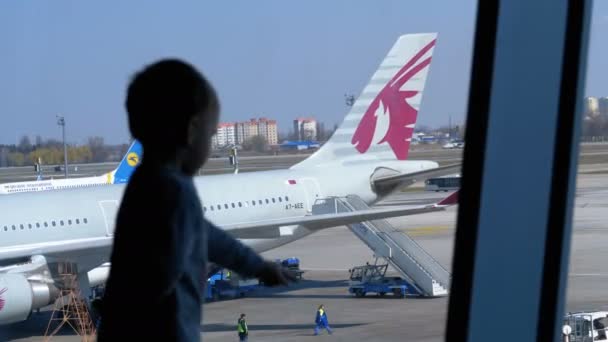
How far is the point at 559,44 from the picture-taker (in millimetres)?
2568

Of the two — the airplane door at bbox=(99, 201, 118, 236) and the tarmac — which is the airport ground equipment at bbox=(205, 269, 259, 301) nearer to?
the tarmac

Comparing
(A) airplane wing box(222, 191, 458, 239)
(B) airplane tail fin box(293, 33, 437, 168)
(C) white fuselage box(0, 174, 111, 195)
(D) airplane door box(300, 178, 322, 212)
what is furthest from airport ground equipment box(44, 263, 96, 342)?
(C) white fuselage box(0, 174, 111, 195)

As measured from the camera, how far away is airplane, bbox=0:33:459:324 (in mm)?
13641

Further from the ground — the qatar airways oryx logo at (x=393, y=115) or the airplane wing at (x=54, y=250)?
the qatar airways oryx logo at (x=393, y=115)

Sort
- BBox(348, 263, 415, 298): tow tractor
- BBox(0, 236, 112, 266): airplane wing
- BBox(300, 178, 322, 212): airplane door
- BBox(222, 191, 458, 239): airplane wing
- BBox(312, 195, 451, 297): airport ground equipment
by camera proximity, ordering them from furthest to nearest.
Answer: BBox(300, 178, 322, 212): airplane door → BBox(348, 263, 415, 298): tow tractor → BBox(312, 195, 451, 297): airport ground equipment → BBox(222, 191, 458, 239): airplane wing → BBox(0, 236, 112, 266): airplane wing

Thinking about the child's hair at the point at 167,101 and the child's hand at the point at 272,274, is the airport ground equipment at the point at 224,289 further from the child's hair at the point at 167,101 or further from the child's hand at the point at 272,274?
the child's hair at the point at 167,101

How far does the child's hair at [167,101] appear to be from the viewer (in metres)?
1.83

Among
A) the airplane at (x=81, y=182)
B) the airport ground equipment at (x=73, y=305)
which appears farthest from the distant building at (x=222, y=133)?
the airplane at (x=81, y=182)

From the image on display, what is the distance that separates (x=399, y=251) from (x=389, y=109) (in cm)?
343

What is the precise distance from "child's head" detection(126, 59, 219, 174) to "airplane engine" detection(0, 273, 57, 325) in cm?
1081

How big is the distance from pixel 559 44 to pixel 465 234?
22.9 inches

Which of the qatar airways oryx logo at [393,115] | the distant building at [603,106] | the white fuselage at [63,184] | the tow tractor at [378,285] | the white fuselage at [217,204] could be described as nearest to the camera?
the distant building at [603,106]

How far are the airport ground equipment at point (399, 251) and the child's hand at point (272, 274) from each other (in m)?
14.6

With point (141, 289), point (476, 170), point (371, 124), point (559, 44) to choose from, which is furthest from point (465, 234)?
point (371, 124)
